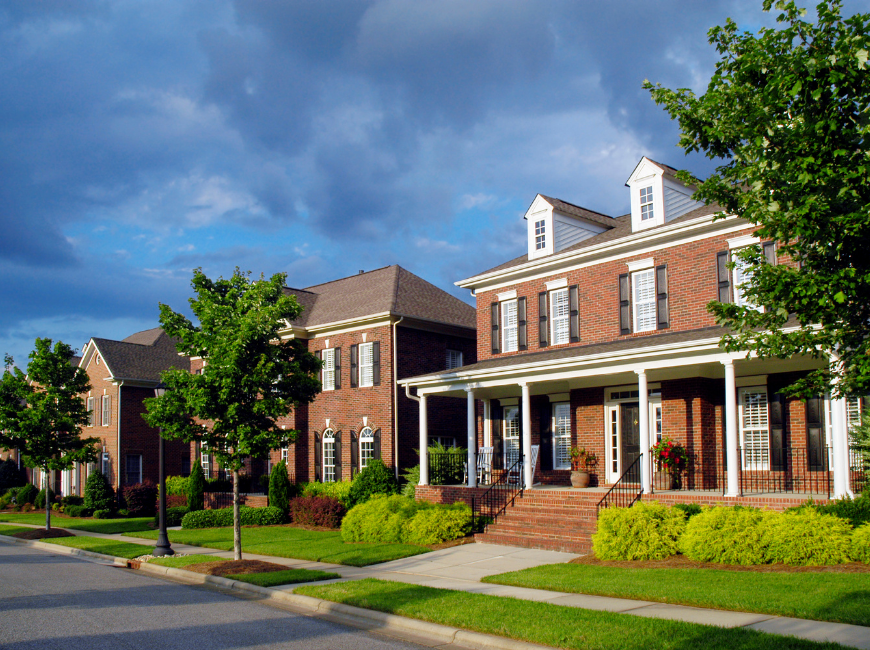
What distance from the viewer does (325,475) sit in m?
29.5

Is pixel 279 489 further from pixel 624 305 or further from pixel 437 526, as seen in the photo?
pixel 624 305

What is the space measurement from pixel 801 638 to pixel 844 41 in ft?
20.1

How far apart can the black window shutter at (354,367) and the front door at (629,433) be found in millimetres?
11061

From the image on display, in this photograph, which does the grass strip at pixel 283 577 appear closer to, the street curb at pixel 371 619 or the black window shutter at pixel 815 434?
the street curb at pixel 371 619

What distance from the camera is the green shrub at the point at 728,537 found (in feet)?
42.5

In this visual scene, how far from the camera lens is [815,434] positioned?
17.5 meters

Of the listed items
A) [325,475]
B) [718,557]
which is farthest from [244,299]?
[325,475]

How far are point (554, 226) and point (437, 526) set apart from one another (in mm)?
10290

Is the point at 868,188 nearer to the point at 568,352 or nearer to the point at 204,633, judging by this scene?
the point at 204,633

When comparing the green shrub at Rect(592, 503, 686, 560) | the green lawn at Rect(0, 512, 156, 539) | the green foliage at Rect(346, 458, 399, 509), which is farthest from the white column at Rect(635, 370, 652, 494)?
the green lawn at Rect(0, 512, 156, 539)

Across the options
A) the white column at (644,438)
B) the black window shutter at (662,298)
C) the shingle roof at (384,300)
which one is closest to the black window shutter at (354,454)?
the shingle roof at (384,300)

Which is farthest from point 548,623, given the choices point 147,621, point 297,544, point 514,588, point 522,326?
point 522,326

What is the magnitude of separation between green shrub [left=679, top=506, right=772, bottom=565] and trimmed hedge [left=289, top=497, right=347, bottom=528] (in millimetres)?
12730

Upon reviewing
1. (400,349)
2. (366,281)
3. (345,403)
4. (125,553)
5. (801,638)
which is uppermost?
(366,281)
